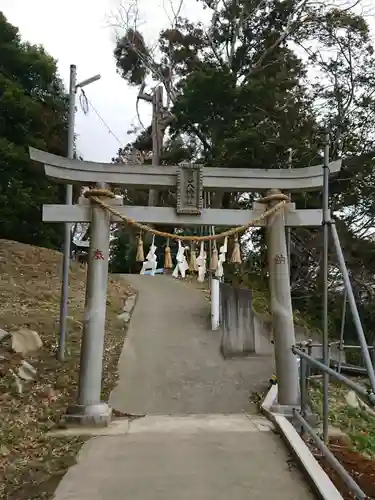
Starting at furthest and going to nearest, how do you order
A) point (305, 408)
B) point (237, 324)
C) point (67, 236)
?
point (237, 324) < point (67, 236) < point (305, 408)

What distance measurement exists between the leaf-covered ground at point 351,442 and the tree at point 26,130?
14901 millimetres

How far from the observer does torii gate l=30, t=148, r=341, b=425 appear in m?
6.56

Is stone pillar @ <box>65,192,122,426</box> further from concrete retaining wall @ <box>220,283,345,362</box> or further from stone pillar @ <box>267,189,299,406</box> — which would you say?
concrete retaining wall @ <box>220,283,345,362</box>

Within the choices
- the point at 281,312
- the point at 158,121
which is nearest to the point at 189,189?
the point at 281,312

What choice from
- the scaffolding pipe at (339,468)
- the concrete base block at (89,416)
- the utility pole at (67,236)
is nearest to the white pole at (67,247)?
the utility pole at (67,236)

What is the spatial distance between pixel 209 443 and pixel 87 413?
66.1 inches

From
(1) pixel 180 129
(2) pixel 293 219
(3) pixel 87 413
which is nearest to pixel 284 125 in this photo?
(1) pixel 180 129

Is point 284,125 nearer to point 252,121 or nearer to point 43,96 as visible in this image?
point 252,121

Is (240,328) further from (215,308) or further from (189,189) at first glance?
(189,189)

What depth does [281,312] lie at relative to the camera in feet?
22.2

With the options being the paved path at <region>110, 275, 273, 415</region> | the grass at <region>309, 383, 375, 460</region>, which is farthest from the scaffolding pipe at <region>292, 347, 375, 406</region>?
the paved path at <region>110, 275, 273, 415</region>

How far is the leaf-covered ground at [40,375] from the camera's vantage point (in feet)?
15.8

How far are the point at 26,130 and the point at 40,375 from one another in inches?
579

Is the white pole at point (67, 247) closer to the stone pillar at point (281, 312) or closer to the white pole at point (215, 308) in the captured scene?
the stone pillar at point (281, 312)
